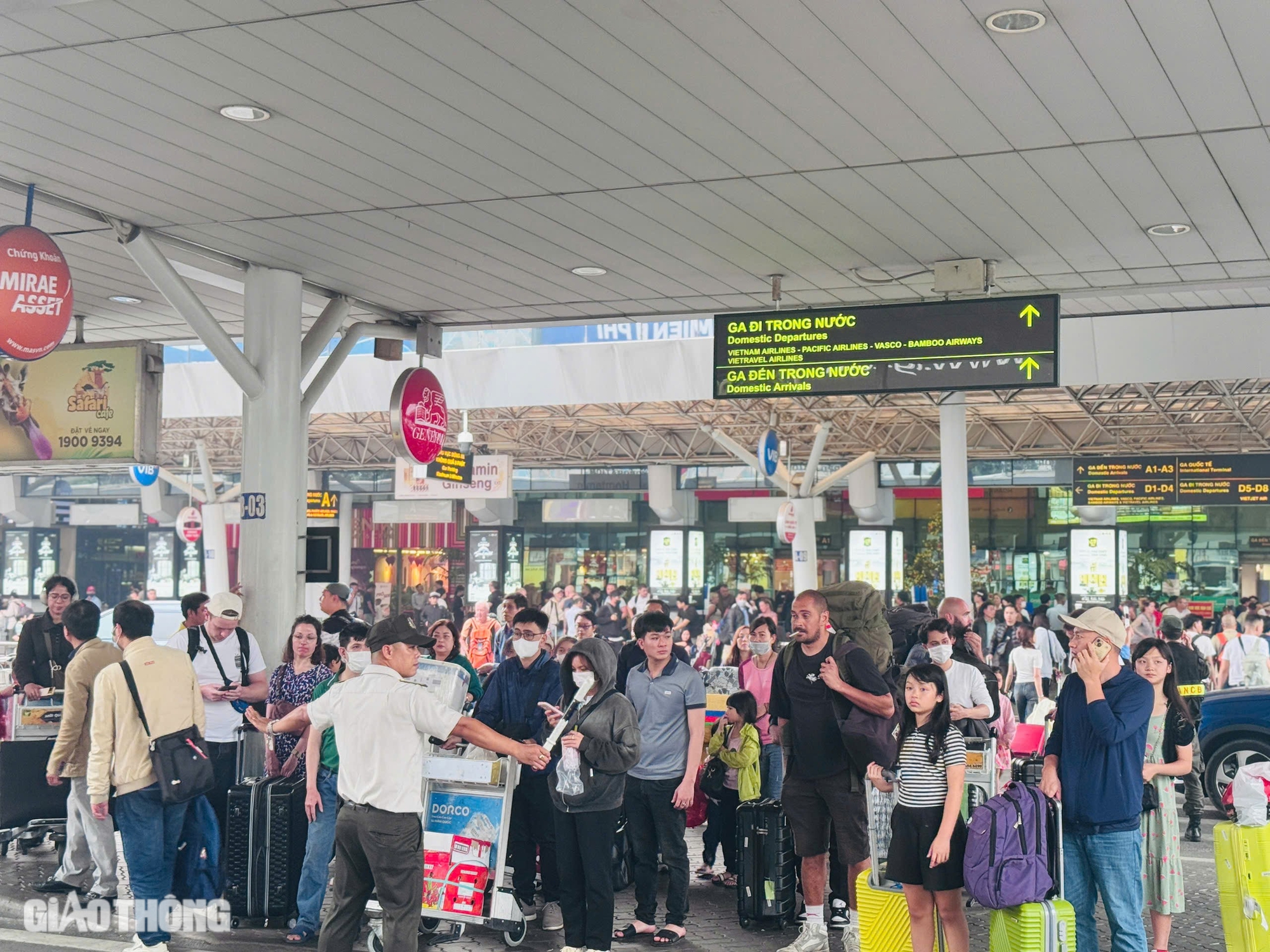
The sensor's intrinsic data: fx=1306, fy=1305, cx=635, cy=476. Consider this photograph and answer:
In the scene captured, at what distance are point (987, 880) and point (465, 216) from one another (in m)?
5.26

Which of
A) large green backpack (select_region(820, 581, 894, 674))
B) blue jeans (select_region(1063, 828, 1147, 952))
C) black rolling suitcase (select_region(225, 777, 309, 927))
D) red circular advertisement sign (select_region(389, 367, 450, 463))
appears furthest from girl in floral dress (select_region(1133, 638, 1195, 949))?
red circular advertisement sign (select_region(389, 367, 450, 463))

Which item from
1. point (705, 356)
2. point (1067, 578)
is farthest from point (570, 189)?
point (1067, 578)

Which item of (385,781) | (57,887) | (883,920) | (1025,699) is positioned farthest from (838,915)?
(1025,699)

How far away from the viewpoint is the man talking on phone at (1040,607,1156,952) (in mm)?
5984

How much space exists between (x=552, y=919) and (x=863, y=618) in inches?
101

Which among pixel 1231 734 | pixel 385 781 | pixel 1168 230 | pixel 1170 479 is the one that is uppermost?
pixel 1168 230

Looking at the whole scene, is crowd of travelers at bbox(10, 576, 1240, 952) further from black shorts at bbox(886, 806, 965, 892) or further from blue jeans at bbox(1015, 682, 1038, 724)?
blue jeans at bbox(1015, 682, 1038, 724)

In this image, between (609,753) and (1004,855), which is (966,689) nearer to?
(1004,855)

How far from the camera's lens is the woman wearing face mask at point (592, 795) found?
6.61m

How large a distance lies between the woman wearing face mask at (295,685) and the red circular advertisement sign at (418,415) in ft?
10.8

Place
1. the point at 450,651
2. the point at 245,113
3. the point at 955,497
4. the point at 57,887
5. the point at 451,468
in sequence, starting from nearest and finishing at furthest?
the point at 245,113, the point at 57,887, the point at 450,651, the point at 955,497, the point at 451,468

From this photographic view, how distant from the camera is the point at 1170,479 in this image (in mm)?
24719

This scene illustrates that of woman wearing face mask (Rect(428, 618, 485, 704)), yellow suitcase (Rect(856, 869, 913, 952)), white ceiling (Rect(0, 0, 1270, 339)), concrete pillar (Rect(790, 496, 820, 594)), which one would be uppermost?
white ceiling (Rect(0, 0, 1270, 339))

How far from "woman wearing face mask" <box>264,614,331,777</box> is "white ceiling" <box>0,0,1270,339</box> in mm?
2743
